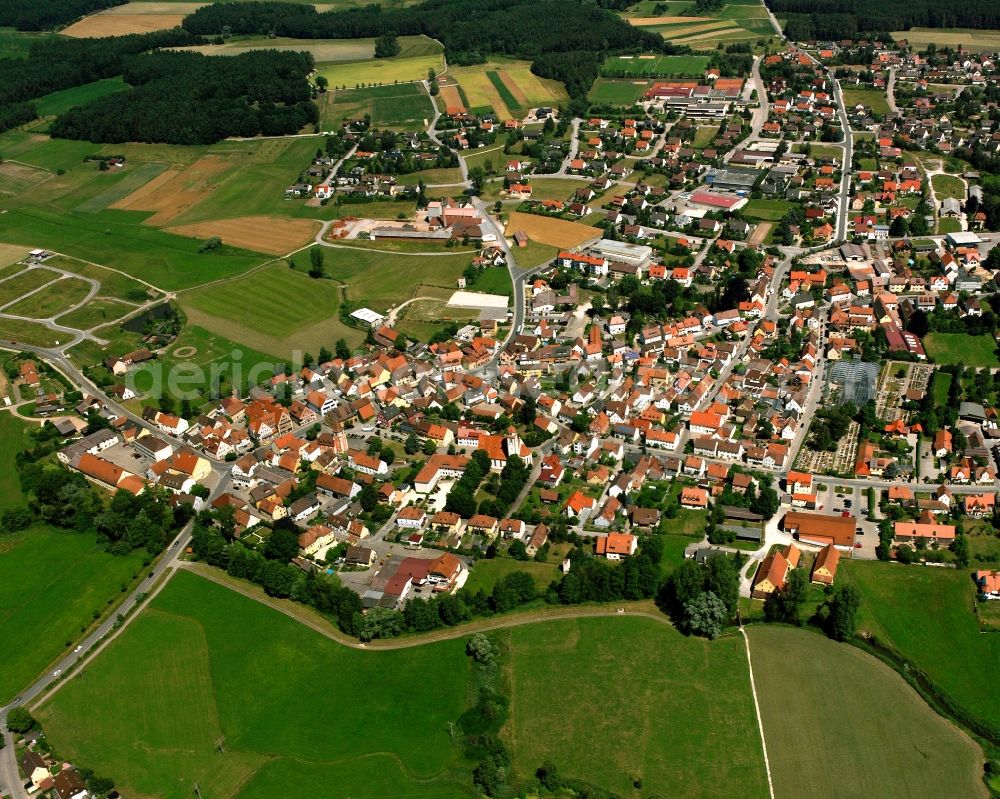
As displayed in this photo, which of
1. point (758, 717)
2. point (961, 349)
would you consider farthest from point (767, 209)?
point (758, 717)

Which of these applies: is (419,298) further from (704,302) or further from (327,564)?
(327,564)

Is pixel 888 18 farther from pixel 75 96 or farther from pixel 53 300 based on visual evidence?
pixel 53 300

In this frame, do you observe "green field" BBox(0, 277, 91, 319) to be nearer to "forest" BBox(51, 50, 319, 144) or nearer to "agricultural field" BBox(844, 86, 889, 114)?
"forest" BBox(51, 50, 319, 144)

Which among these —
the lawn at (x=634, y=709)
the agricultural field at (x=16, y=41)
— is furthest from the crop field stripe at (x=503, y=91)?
the lawn at (x=634, y=709)

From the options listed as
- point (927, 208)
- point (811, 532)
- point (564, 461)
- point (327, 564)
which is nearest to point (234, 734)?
point (327, 564)

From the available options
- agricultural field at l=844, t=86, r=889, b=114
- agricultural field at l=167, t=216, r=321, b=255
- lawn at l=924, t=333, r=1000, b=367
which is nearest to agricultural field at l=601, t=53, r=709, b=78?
agricultural field at l=844, t=86, r=889, b=114
